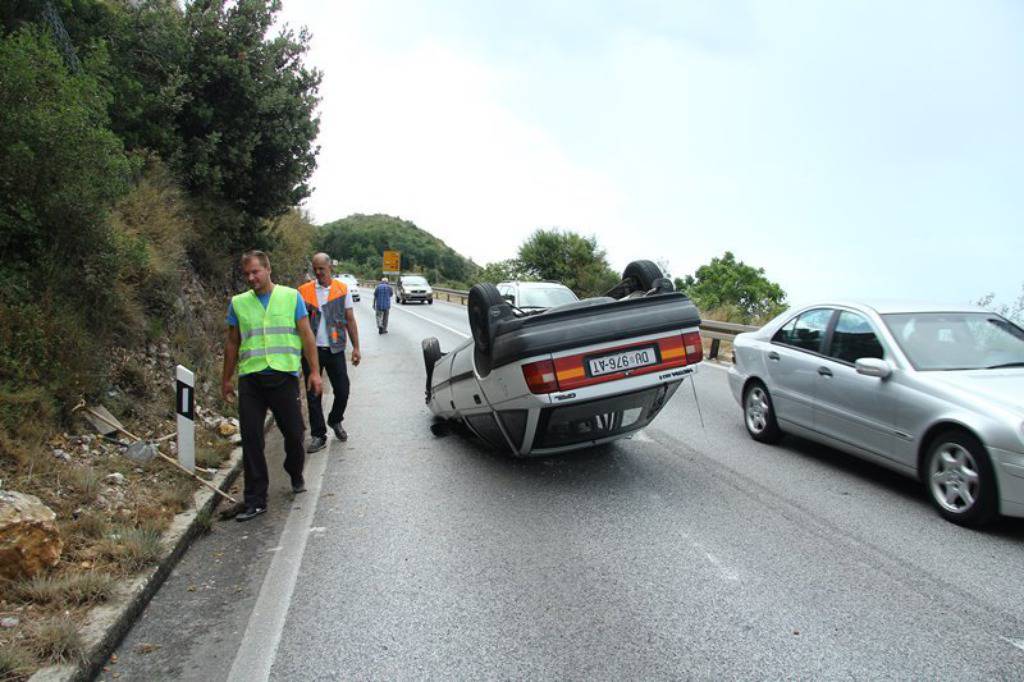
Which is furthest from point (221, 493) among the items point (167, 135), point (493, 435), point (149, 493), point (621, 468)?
point (167, 135)

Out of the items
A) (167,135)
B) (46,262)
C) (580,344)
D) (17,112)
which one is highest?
(167,135)

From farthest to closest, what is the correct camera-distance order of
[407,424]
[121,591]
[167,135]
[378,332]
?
1. [378,332]
2. [167,135]
3. [407,424]
4. [121,591]

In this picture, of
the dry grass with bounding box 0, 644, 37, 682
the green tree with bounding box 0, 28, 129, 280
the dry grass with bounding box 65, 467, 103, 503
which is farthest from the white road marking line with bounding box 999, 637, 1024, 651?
the green tree with bounding box 0, 28, 129, 280

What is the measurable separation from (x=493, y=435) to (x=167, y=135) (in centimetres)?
935

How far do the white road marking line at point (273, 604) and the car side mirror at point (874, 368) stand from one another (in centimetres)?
446

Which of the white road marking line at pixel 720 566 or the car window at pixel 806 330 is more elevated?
the car window at pixel 806 330

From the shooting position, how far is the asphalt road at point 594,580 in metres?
3.30

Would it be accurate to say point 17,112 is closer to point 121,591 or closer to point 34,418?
point 34,418

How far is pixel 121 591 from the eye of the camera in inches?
151

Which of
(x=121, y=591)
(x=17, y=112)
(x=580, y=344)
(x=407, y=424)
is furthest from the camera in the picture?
(x=407, y=424)

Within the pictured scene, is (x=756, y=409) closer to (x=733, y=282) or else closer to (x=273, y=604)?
(x=273, y=604)

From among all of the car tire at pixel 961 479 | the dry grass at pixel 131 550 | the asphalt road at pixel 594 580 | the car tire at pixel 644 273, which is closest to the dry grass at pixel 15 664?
the asphalt road at pixel 594 580

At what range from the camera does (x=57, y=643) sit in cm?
320

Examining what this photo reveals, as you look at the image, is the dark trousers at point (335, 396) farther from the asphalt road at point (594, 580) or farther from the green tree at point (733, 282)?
the green tree at point (733, 282)
